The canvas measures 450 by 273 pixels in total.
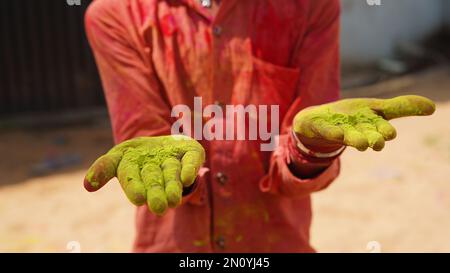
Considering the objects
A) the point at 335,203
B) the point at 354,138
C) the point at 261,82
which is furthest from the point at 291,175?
A: the point at 335,203

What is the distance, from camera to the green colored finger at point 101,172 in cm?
123

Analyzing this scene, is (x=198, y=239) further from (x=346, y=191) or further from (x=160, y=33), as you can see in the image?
(x=346, y=191)

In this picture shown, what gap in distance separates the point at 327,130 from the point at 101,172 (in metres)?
0.45

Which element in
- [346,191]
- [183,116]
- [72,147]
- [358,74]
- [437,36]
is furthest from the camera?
[437,36]

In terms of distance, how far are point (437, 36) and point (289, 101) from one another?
7.12m

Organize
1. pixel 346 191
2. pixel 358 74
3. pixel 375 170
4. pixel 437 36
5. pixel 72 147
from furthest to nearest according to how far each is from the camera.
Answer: pixel 437 36 → pixel 358 74 → pixel 72 147 → pixel 375 170 → pixel 346 191

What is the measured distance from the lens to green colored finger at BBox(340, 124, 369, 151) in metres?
1.24

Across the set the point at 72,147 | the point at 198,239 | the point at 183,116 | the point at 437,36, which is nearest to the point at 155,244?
the point at 198,239

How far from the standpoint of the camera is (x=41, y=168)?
16.3 ft

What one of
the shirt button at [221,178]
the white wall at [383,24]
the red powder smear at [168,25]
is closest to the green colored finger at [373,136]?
the shirt button at [221,178]

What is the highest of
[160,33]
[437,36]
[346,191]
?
[160,33]

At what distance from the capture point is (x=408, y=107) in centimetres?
133

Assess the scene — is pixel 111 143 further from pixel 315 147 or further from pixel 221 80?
pixel 315 147

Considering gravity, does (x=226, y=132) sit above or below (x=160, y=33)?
below
